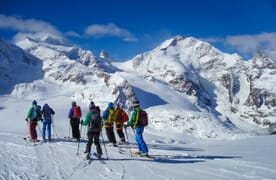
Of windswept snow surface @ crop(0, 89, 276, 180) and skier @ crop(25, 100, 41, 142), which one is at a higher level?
skier @ crop(25, 100, 41, 142)

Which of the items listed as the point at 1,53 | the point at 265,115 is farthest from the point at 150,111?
the point at 265,115

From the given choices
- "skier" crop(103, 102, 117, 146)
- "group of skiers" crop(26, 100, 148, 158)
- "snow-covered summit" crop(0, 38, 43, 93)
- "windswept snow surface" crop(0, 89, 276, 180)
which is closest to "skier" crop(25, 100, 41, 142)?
"group of skiers" crop(26, 100, 148, 158)

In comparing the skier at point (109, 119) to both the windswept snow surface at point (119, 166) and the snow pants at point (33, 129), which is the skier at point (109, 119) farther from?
the snow pants at point (33, 129)

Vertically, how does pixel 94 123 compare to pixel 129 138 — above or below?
above

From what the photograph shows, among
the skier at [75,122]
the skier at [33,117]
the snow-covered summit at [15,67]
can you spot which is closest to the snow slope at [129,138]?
the skier at [75,122]

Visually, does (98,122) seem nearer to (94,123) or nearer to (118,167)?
(94,123)

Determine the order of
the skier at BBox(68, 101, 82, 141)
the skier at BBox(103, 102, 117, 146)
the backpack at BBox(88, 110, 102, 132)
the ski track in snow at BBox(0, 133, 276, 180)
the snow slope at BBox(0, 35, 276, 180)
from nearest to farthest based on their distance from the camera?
the ski track in snow at BBox(0, 133, 276, 180) → the snow slope at BBox(0, 35, 276, 180) → the backpack at BBox(88, 110, 102, 132) → the skier at BBox(103, 102, 117, 146) → the skier at BBox(68, 101, 82, 141)

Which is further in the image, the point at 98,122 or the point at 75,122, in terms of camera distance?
the point at 75,122

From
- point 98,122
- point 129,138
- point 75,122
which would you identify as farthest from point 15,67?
point 98,122

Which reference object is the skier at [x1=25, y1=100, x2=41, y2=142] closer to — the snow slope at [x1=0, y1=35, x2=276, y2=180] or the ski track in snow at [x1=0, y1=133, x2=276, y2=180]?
the snow slope at [x1=0, y1=35, x2=276, y2=180]

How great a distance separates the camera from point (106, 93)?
357 feet

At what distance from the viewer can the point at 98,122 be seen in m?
12.8

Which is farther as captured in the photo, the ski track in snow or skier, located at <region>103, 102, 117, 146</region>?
skier, located at <region>103, 102, 117, 146</region>

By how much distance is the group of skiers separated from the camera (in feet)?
41.9
